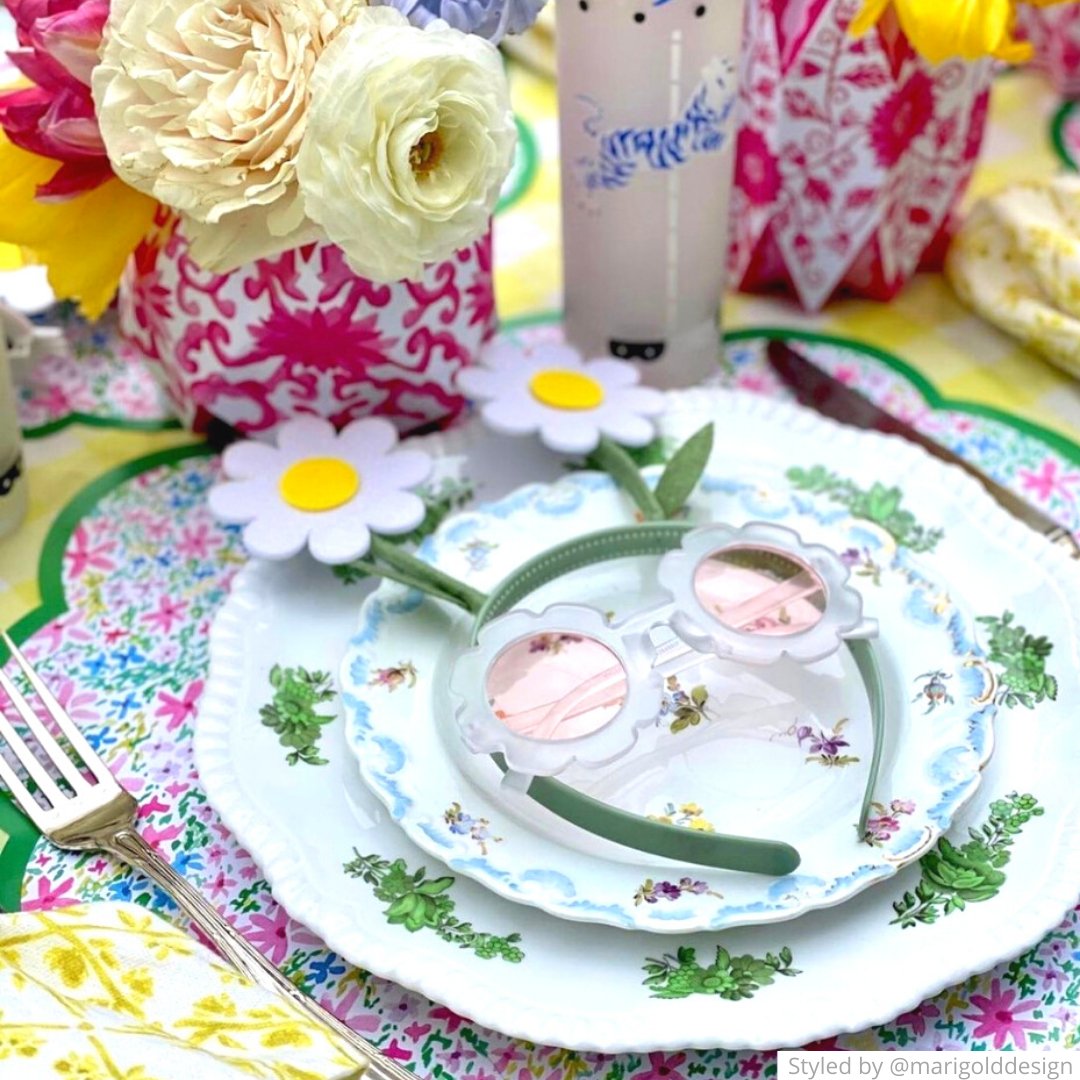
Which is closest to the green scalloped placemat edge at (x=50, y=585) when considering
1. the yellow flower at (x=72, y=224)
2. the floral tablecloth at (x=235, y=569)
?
the floral tablecloth at (x=235, y=569)

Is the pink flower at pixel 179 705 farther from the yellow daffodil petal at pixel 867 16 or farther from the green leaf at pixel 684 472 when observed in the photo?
the yellow daffodil petal at pixel 867 16

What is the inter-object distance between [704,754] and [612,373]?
0.72 ft

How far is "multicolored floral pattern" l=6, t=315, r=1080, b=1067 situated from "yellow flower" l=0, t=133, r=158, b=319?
0.12 metres

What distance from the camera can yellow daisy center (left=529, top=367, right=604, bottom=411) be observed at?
62 cm

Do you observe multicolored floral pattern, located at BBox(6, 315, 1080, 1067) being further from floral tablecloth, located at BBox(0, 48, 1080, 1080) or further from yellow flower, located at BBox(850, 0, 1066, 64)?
yellow flower, located at BBox(850, 0, 1066, 64)

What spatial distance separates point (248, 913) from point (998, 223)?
0.52 meters

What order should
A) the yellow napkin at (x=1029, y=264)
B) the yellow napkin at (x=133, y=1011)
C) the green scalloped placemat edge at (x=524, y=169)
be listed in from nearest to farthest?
the yellow napkin at (x=133, y=1011)
the yellow napkin at (x=1029, y=264)
the green scalloped placemat edge at (x=524, y=169)

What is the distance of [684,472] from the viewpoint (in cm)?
58

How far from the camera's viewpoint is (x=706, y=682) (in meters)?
0.50

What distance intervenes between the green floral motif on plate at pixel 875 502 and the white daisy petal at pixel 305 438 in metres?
0.20

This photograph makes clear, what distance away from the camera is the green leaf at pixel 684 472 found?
58cm

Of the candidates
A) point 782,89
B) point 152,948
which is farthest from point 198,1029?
point 782,89

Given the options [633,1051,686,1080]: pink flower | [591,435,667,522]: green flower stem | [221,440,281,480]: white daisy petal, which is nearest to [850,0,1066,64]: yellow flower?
[591,435,667,522]: green flower stem

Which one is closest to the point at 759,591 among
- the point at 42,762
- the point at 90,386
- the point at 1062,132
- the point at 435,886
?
the point at 435,886
